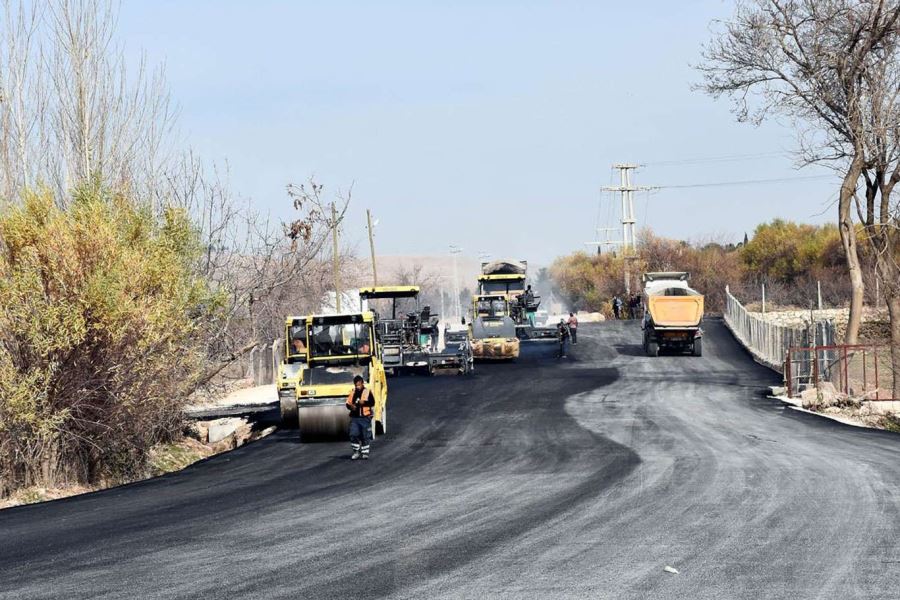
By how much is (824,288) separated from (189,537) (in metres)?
85.4

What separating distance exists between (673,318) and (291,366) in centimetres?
2381

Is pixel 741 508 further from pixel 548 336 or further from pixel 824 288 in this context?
pixel 824 288

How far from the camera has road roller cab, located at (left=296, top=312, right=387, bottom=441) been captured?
2433cm

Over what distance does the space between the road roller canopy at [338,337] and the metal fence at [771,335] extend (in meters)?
15.6

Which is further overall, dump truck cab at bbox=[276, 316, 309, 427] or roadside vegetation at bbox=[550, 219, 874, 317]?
roadside vegetation at bbox=[550, 219, 874, 317]

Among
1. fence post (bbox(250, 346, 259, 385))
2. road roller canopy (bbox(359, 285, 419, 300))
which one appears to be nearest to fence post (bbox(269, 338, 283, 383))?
fence post (bbox(250, 346, 259, 385))

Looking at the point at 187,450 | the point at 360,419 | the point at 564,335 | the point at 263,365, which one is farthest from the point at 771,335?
the point at 360,419

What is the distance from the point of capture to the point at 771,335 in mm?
46531

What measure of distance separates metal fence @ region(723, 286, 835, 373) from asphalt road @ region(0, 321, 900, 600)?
1019 cm

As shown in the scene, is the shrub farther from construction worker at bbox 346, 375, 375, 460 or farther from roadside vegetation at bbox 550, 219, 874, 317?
roadside vegetation at bbox 550, 219, 874, 317

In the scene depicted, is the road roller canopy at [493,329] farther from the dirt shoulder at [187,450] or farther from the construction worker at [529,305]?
the dirt shoulder at [187,450]

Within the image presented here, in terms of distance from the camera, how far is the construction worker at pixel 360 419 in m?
21.8

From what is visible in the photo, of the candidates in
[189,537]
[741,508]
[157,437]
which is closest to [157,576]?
→ [189,537]

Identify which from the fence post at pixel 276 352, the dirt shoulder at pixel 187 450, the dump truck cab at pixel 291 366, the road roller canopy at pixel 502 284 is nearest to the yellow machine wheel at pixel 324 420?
the dirt shoulder at pixel 187 450
